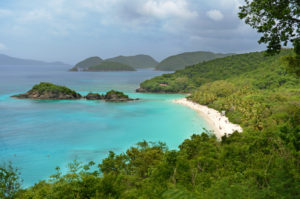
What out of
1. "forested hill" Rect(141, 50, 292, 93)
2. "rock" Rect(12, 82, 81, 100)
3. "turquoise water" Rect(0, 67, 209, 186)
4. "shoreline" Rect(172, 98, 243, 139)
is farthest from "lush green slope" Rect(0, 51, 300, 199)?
"rock" Rect(12, 82, 81, 100)

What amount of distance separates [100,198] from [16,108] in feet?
227

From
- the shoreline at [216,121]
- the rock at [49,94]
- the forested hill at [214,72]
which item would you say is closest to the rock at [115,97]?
the rock at [49,94]

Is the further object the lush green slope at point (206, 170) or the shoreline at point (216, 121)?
the shoreline at point (216, 121)

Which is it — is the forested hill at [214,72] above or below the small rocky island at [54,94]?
above

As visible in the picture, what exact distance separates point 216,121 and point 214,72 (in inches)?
3215

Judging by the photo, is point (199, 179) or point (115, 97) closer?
point (199, 179)

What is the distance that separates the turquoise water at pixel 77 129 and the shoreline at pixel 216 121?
2.22 metres

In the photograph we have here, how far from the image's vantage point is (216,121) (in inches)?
1978

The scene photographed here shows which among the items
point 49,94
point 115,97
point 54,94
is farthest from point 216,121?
point 49,94

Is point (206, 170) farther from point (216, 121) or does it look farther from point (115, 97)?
point (115, 97)

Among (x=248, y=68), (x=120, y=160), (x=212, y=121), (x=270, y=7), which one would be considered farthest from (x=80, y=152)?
(x=248, y=68)

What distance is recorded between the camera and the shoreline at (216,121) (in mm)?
42344

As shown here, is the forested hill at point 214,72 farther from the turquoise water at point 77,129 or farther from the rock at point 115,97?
the turquoise water at point 77,129

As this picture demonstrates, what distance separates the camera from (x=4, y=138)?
1734 inches
